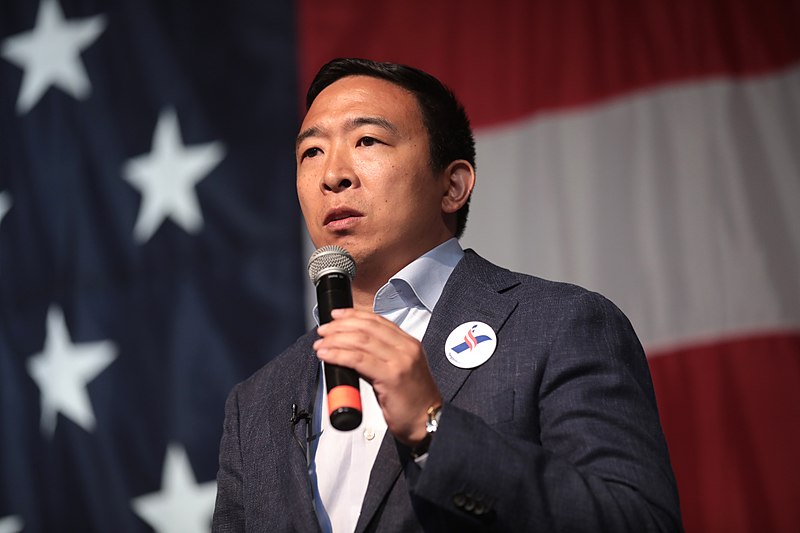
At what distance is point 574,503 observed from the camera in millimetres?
1430

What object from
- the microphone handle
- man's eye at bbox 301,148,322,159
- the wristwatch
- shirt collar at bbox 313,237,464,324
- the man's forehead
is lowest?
the wristwatch

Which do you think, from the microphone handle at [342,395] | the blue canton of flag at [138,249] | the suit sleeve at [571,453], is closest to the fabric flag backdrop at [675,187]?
the blue canton of flag at [138,249]

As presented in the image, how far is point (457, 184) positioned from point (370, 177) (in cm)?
36

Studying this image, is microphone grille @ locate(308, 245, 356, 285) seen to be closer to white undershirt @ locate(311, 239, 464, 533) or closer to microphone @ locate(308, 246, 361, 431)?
microphone @ locate(308, 246, 361, 431)

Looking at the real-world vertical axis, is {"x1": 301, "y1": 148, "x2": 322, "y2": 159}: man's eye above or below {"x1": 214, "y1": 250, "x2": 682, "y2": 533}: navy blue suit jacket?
above

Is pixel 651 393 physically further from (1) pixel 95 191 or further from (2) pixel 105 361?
(1) pixel 95 191

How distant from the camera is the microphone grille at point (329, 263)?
1.64 meters

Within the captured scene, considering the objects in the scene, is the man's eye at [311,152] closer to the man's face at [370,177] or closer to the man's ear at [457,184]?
the man's face at [370,177]

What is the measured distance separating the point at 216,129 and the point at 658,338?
2.13m

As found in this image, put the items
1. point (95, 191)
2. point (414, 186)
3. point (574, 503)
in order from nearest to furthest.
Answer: point (574, 503) → point (414, 186) → point (95, 191)

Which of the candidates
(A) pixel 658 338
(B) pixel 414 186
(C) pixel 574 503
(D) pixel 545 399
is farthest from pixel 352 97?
(A) pixel 658 338

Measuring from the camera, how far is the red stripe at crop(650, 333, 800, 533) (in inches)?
120

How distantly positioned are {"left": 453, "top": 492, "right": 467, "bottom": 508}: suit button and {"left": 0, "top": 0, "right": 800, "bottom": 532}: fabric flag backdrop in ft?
6.45

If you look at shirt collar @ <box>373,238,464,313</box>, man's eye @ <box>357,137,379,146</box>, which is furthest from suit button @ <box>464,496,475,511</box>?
man's eye @ <box>357,137,379,146</box>
